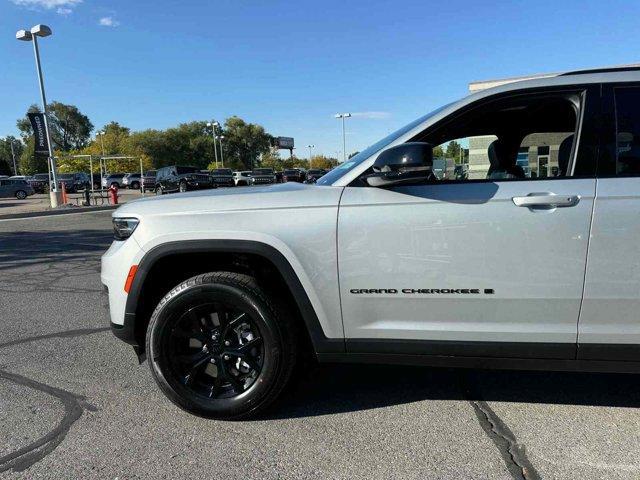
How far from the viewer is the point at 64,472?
7.92 feet

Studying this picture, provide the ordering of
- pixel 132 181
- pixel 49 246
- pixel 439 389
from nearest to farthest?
pixel 439 389 < pixel 49 246 < pixel 132 181

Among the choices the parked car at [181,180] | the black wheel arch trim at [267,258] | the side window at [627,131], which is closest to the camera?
the side window at [627,131]

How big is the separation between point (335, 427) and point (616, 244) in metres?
1.77

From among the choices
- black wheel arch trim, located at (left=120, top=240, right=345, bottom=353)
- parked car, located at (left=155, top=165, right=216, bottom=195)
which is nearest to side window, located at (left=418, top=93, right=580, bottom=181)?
black wheel arch trim, located at (left=120, top=240, right=345, bottom=353)

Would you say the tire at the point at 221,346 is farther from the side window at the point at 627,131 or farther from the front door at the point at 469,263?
the side window at the point at 627,131

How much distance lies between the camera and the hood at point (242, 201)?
2.67m

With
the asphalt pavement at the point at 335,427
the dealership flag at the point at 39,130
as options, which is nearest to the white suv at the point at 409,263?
the asphalt pavement at the point at 335,427

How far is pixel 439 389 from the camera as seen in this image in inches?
128

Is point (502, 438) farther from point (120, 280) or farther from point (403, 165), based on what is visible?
point (120, 280)

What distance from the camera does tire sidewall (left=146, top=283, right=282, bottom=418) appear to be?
107 inches

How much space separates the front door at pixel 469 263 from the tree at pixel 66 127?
375 ft

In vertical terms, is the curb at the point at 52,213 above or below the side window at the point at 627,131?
below

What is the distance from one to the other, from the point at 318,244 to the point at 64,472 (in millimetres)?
1700

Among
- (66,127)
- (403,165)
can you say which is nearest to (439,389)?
(403,165)
